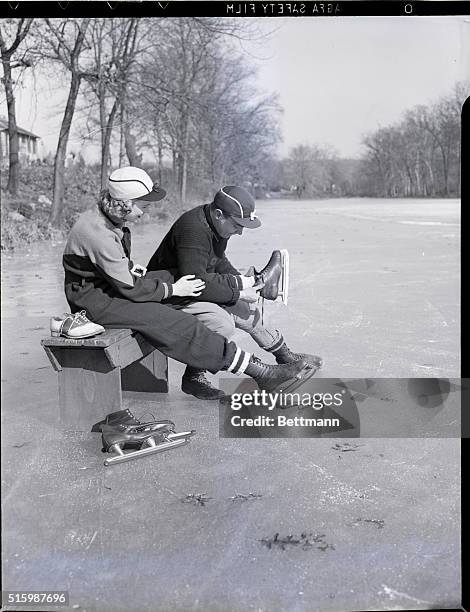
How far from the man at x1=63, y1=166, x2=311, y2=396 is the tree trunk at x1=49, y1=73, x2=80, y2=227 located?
97 mm

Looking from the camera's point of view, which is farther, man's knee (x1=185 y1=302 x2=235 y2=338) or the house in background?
man's knee (x1=185 y1=302 x2=235 y2=338)

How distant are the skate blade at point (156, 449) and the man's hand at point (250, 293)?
520 millimetres

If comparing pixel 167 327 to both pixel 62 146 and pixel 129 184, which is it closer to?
pixel 129 184

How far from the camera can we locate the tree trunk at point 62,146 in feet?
8.63

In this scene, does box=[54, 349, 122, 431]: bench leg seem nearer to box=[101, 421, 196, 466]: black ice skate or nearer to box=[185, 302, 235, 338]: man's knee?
box=[101, 421, 196, 466]: black ice skate

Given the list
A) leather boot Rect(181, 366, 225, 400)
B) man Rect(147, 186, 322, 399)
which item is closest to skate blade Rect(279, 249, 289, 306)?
man Rect(147, 186, 322, 399)

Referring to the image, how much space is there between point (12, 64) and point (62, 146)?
0.31 meters

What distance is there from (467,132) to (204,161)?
3.02 feet

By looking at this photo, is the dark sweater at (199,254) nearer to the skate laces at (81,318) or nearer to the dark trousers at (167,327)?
the dark trousers at (167,327)

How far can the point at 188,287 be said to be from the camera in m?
2.67

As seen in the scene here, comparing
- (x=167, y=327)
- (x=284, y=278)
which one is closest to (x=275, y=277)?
(x=284, y=278)

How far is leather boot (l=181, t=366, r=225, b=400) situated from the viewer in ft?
8.84

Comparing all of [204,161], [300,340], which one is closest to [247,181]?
[204,161]

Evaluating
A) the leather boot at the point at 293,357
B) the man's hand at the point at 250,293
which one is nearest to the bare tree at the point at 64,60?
the man's hand at the point at 250,293
